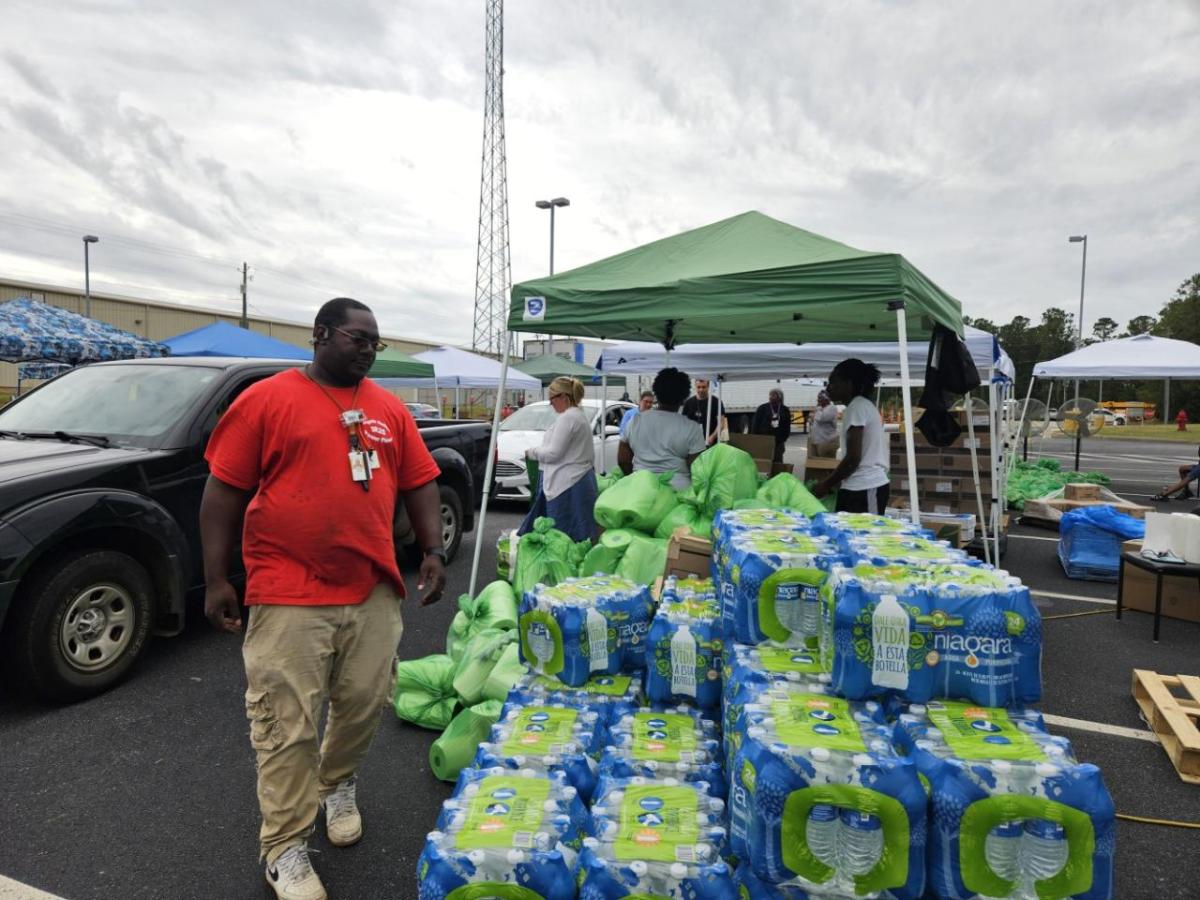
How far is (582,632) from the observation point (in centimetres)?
296

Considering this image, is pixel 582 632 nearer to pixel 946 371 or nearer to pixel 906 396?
pixel 906 396

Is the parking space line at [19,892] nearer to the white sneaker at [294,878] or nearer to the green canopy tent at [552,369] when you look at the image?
the white sneaker at [294,878]

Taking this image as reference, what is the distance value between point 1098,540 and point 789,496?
4473mm

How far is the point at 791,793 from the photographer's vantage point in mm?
1812

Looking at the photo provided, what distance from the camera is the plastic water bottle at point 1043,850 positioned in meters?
1.76

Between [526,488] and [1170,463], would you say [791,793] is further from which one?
[1170,463]

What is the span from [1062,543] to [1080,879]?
7117mm

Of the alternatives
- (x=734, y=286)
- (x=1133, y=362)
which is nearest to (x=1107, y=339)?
(x=1133, y=362)

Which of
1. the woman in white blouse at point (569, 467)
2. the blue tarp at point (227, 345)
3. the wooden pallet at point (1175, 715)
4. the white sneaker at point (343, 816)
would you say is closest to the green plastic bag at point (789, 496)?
the woman in white blouse at point (569, 467)

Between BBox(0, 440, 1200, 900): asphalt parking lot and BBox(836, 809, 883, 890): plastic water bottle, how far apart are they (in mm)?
1431

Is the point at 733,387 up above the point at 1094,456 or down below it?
above

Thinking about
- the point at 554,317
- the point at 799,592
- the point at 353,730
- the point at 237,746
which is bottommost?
the point at 237,746

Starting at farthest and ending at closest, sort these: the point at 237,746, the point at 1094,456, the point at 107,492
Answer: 1. the point at 1094,456
2. the point at 107,492
3. the point at 237,746

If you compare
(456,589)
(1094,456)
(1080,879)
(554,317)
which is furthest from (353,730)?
(1094,456)
